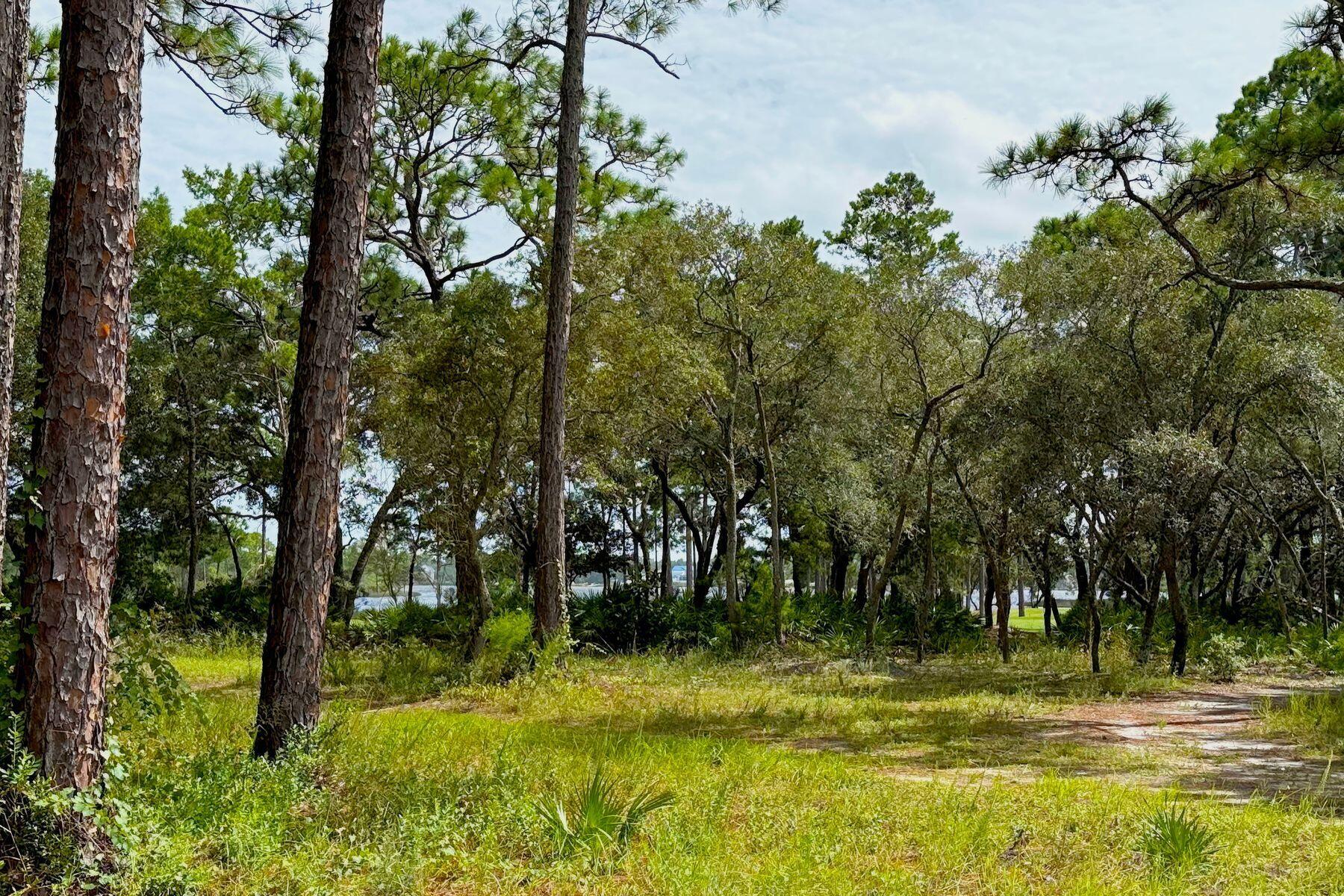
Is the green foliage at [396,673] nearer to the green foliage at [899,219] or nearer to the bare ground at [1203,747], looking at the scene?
the bare ground at [1203,747]

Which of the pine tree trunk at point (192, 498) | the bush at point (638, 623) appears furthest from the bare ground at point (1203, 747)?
the pine tree trunk at point (192, 498)

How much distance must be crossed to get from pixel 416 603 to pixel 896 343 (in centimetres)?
1113

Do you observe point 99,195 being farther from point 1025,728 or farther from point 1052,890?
point 1025,728

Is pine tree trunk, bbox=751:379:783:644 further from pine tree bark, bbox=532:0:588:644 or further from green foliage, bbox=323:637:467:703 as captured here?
pine tree bark, bbox=532:0:588:644

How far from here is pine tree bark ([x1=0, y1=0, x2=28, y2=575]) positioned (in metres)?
3.90

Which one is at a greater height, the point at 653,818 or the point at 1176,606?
the point at 1176,606

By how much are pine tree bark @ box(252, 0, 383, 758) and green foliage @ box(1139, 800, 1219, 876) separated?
4589 millimetres

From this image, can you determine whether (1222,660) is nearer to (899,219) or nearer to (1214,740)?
(1214,740)

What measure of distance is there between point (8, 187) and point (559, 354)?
27.0 ft

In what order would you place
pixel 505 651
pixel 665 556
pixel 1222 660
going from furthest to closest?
pixel 665 556 < pixel 1222 660 < pixel 505 651

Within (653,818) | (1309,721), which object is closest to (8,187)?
(653,818)

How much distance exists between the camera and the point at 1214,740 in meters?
9.31

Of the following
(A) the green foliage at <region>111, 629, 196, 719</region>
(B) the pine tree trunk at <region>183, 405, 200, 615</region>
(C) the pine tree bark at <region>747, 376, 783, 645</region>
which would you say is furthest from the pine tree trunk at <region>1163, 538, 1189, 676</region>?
(B) the pine tree trunk at <region>183, 405, 200, 615</region>

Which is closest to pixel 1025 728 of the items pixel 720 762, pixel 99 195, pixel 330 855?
pixel 720 762
